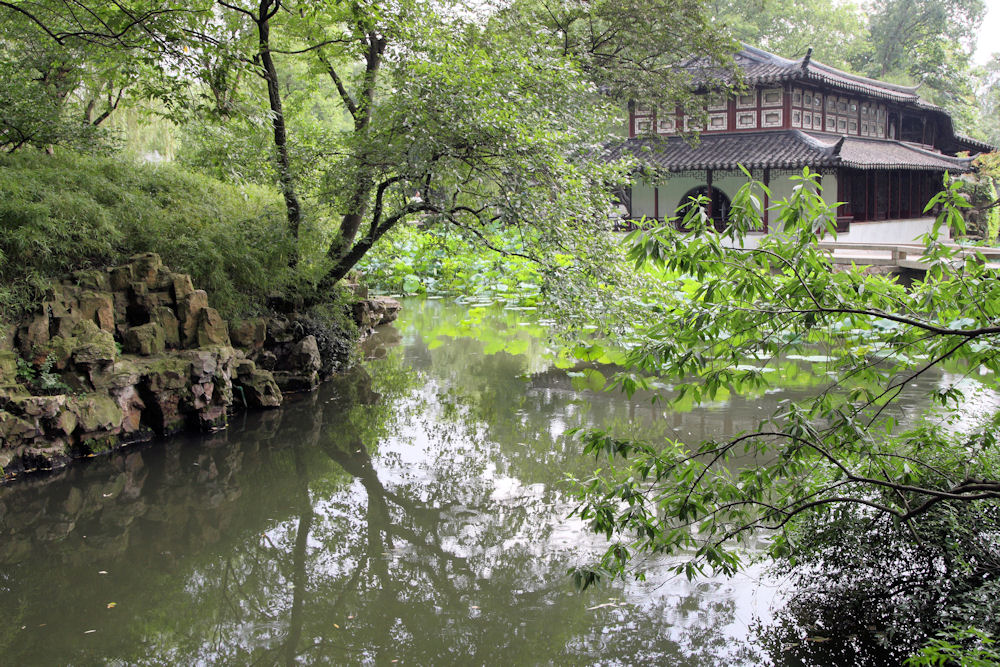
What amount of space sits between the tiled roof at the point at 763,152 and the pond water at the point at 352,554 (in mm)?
10264

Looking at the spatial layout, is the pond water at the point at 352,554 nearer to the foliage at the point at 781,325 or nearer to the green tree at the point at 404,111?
the foliage at the point at 781,325

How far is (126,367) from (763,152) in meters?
15.0

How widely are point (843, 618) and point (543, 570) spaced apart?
1.74 meters

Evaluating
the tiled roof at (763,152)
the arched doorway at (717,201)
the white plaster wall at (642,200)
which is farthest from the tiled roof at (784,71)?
the white plaster wall at (642,200)

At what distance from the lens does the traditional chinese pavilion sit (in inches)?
696

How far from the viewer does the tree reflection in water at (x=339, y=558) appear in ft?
13.3

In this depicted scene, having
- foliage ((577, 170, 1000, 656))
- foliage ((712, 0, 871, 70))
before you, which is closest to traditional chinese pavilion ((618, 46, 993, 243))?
foliage ((712, 0, 871, 70))

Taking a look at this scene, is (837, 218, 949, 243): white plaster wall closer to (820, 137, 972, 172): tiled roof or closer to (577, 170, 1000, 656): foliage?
(820, 137, 972, 172): tiled roof

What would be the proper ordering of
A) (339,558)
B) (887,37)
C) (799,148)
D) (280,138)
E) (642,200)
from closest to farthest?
1. (339,558)
2. (280,138)
3. (799,148)
4. (642,200)
5. (887,37)

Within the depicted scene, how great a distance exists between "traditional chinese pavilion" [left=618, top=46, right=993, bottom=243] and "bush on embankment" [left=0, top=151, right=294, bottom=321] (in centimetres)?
860

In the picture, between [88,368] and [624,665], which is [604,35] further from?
[624,665]

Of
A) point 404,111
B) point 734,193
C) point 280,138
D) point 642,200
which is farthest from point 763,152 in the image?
→ point 404,111

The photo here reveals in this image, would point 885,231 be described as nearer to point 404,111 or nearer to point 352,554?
point 404,111

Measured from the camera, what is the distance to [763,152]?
17.7 meters
